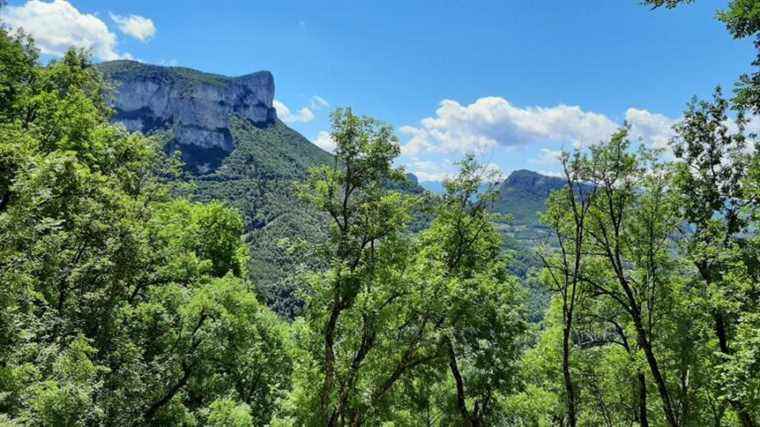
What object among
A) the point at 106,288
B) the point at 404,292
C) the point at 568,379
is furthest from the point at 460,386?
the point at 106,288

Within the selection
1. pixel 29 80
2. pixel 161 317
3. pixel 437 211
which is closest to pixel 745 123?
pixel 437 211

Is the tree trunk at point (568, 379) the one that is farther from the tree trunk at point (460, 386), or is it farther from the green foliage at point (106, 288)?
the green foliage at point (106, 288)

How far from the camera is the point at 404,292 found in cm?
1594

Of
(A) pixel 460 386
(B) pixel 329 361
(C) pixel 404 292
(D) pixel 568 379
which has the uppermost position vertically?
(C) pixel 404 292

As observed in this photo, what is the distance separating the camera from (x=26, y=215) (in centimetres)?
1190

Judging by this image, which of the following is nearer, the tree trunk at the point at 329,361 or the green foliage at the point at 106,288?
the green foliage at the point at 106,288

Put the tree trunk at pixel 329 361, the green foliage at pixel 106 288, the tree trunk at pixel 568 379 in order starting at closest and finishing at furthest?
the tree trunk at pixel 568 379 → the green foliage at pixel 106 288 → the tree trunk at pixel 329 361

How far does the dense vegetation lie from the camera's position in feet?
45.3

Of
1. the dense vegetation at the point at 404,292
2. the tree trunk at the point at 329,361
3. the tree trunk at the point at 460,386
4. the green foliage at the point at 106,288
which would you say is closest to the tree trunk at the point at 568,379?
the dense vegetation at the point at 404,292

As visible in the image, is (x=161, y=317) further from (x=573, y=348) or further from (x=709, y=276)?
(x=709, y=276)

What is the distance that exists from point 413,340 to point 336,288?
10.3 feet

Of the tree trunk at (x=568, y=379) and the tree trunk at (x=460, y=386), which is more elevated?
the tree trunk at (x=568, y=379)

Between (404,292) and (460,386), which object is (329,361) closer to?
(404,292)

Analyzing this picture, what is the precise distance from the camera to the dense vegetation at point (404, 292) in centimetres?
1380
